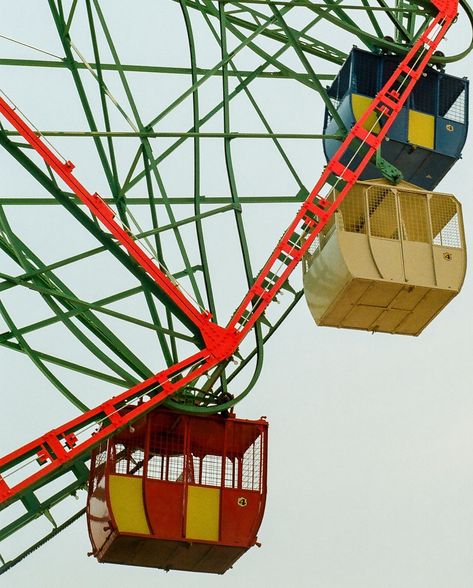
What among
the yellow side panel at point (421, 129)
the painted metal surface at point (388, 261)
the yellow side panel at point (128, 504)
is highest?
the yellow side panel at point (421, 129)

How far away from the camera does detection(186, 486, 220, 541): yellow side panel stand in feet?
129

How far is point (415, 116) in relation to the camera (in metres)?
43.1

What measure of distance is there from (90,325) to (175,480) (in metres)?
4.01

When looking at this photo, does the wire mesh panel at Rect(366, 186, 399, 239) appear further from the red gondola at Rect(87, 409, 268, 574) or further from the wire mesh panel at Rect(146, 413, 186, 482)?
the wire mesh panel at Rect(146, 413, 186, 482)

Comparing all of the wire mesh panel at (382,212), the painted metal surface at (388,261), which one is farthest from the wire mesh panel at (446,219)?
the wire mesh panel at (382,212)

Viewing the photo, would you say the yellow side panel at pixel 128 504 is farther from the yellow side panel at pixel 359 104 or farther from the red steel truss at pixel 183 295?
the yellow side panel at pixel 359 104

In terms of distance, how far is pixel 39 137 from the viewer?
3916cm

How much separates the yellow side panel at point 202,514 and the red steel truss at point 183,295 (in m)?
2.18

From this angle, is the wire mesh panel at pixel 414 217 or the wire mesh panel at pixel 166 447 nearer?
the wire mesh panel at pixel 166 447

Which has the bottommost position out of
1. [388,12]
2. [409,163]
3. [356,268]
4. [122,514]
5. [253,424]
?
[122,514]

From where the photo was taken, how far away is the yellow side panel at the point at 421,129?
140 ft

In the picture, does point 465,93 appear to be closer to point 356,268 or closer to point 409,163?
point 409,163

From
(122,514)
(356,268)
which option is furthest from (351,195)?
(122,514)

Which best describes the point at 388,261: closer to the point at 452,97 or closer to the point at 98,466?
the point at 452,97
